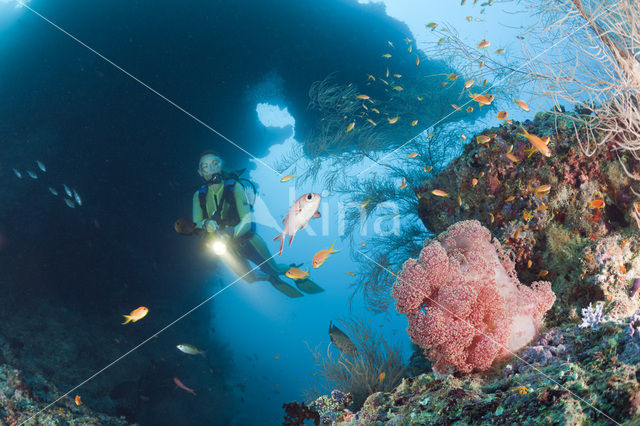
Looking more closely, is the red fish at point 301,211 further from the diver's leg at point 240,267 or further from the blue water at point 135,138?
the diver's leg at point 240,267

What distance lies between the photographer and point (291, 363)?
27797 millimetres

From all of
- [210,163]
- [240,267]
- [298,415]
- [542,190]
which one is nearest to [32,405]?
[298,415]

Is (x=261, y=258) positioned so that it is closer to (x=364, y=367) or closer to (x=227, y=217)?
(x=227, y=217)

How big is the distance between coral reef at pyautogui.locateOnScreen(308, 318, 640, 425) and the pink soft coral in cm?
17

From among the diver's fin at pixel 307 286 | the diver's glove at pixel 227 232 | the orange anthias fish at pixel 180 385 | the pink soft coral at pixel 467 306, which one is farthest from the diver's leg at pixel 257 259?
the pink soft coral at pixel 467 306

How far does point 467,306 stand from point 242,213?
9979 millimetres

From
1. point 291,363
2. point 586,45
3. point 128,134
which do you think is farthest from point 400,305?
point 291,363

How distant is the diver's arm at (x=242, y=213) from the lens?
37.0ft

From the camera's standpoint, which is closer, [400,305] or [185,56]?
[400,305]

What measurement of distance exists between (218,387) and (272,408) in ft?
20.0

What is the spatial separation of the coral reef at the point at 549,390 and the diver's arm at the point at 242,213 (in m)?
9.53

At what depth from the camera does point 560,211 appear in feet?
11.6

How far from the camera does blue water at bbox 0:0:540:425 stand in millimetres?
11188

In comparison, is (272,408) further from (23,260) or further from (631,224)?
(631,224)
